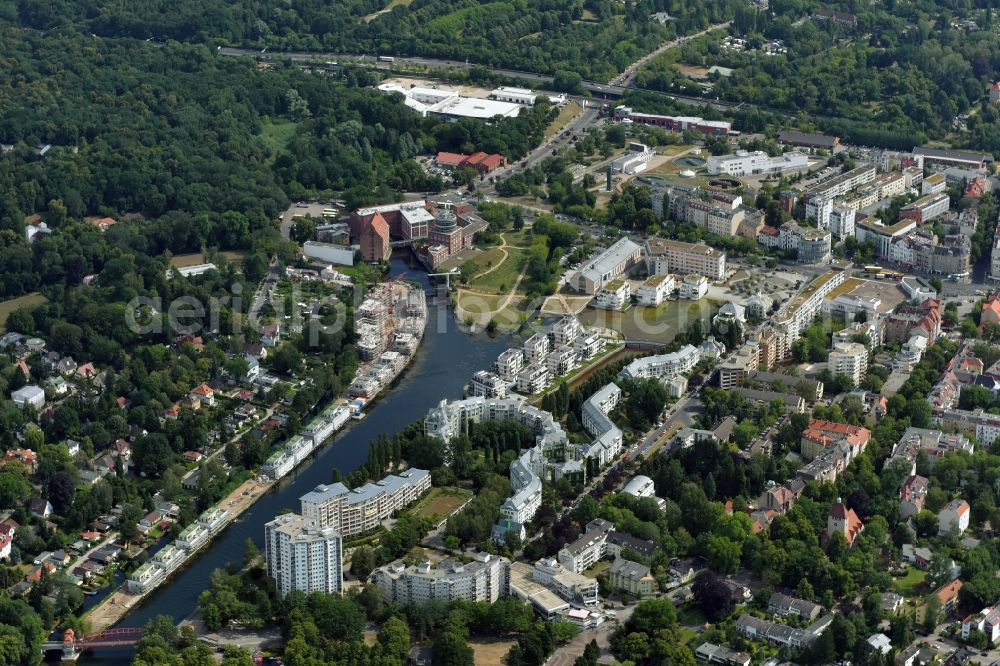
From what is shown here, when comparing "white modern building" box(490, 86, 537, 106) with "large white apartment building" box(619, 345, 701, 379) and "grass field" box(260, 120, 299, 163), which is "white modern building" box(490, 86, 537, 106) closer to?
"grass field" box(260, 120, 299, 163)

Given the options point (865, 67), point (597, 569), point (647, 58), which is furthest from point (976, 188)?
point (597, 569)

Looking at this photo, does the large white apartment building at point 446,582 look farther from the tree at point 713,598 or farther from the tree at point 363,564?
the tree at point 713,598

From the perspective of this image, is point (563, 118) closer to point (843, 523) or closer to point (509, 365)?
point (509, 365)

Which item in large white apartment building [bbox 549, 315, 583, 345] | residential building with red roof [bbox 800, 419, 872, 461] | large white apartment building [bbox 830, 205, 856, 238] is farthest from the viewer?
large white apartment building [bbox 830, 205, 856, 238]

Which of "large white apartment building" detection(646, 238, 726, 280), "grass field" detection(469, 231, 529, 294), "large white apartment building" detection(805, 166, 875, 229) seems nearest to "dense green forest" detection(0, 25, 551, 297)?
"grass field" detection(469, 231, 529, 294)

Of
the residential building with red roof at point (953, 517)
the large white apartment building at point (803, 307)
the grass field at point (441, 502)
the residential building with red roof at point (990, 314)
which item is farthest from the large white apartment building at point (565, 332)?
the residential building with red roof at point (953, 517)

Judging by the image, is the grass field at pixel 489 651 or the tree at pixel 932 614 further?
the tree at pixel 932 614
